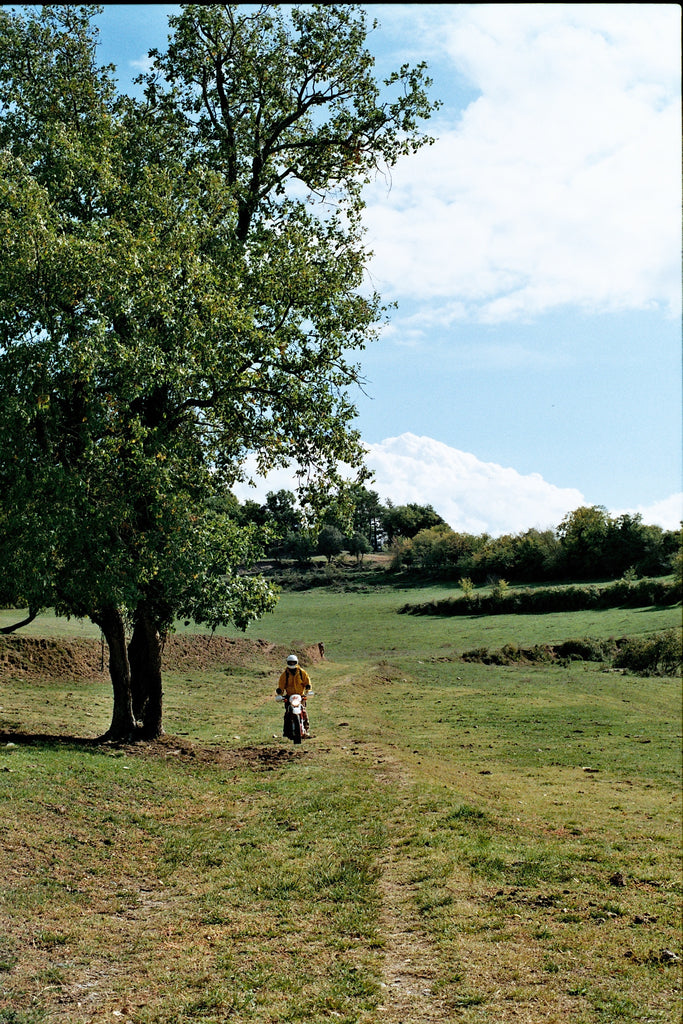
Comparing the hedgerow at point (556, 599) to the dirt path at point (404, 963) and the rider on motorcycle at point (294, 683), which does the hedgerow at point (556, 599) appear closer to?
the rider on motorcycle at point (294, 683)

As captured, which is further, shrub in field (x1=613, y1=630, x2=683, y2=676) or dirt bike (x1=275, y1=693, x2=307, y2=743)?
shrub in field (x1=613, y1=630, x2=683, y2=676)

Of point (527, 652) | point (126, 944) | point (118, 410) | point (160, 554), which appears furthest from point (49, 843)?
point (527, 652)

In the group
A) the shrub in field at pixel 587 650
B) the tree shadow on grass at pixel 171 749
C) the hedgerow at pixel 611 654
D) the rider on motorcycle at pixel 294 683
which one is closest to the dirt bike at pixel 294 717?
the rider on motorcycle at pixel 294 683

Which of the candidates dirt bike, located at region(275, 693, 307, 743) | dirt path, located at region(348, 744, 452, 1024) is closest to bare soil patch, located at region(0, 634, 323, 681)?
dirt bike, located at region(275, 693, 307, 743)

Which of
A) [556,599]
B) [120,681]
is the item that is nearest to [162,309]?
[120,681]

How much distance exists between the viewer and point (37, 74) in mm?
17812

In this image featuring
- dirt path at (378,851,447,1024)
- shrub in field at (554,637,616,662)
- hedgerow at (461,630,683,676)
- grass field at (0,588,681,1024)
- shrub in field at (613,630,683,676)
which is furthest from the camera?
shrub in field at (554,637,616,662)

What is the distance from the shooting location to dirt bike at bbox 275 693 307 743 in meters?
18.6

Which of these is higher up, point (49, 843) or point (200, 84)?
point (200, 84)

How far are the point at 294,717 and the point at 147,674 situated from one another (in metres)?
Result: 3.77

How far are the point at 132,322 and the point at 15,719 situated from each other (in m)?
11.1

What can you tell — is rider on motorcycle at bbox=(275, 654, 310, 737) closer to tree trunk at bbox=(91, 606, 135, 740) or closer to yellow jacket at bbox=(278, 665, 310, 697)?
yellow jacket at bbox=(278, 665, 310, 697)

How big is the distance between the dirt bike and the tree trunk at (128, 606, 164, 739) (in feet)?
10.0

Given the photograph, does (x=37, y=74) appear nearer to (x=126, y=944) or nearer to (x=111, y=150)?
(x=111, y=150)
